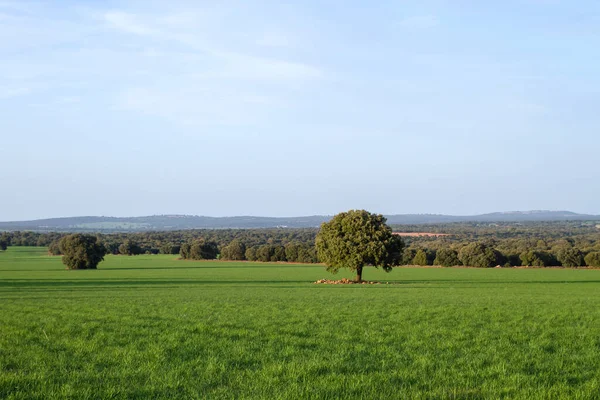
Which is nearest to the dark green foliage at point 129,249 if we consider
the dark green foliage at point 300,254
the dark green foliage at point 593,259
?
the dark green foliage at point 300,254

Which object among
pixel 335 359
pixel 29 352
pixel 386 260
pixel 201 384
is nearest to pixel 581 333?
pixel 335 359

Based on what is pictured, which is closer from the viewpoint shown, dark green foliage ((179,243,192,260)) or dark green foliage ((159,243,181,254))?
dark green foliage ((179,243,192,260))

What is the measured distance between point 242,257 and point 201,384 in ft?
369

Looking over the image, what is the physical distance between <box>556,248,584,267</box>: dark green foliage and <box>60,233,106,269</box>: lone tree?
6840 cm

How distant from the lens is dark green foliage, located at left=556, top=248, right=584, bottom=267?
299 feet

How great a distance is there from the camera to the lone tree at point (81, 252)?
90625mm

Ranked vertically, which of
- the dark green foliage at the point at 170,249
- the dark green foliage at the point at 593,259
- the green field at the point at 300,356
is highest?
the green field at the point at 300,356

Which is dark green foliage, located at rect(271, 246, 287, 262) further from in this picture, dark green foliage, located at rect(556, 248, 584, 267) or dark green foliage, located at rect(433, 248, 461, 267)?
dark green foliage, located at rect(556, 248, 584, 267)

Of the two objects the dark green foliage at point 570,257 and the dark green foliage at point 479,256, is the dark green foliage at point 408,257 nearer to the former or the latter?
the dark green foliage at point 479,256

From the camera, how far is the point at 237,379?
11.2m

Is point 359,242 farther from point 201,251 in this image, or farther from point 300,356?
point 201,251

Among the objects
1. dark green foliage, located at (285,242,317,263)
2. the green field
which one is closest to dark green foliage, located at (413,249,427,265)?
dark green foliage, located at (285,242,317,263)

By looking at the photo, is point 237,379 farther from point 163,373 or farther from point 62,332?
point 62,332

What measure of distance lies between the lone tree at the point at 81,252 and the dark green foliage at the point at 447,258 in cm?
5128
